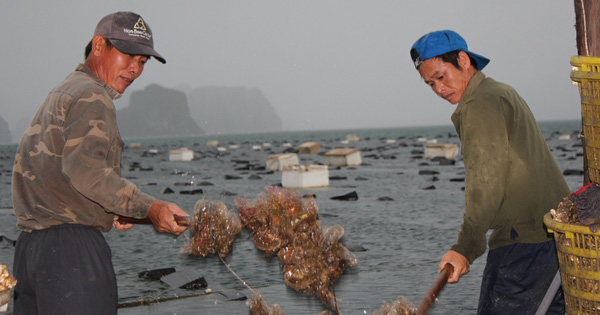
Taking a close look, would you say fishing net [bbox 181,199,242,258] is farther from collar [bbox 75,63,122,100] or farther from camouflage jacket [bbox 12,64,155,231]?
collar [bbox 75,63,122,100]

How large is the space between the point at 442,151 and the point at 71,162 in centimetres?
3388

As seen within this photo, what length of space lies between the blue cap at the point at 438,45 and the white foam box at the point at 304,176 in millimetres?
15868

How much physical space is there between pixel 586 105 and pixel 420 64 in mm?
Result: 1005

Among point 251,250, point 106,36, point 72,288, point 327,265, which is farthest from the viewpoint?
point 251,250

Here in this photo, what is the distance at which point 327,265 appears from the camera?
4.50m

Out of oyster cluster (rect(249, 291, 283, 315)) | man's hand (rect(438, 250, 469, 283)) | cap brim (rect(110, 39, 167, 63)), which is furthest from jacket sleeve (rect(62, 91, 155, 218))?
oyster cluster (rect(249, 291, 283, 315))

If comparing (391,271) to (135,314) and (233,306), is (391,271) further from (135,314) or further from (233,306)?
(135,314)

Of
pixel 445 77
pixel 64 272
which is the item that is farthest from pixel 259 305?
pixel 445 77

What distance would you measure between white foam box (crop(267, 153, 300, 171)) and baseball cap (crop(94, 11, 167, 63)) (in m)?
25.0

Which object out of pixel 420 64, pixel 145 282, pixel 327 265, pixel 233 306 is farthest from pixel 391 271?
pixel 420 64

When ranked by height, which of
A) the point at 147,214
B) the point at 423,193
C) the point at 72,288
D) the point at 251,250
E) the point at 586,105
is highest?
the point at 586,105

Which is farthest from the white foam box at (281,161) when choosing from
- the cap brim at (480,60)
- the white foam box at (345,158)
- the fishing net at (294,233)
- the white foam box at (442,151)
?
Result: the cap brim at (480,60)

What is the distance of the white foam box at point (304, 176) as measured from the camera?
64.7 feet

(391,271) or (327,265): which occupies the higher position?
(327,265)
